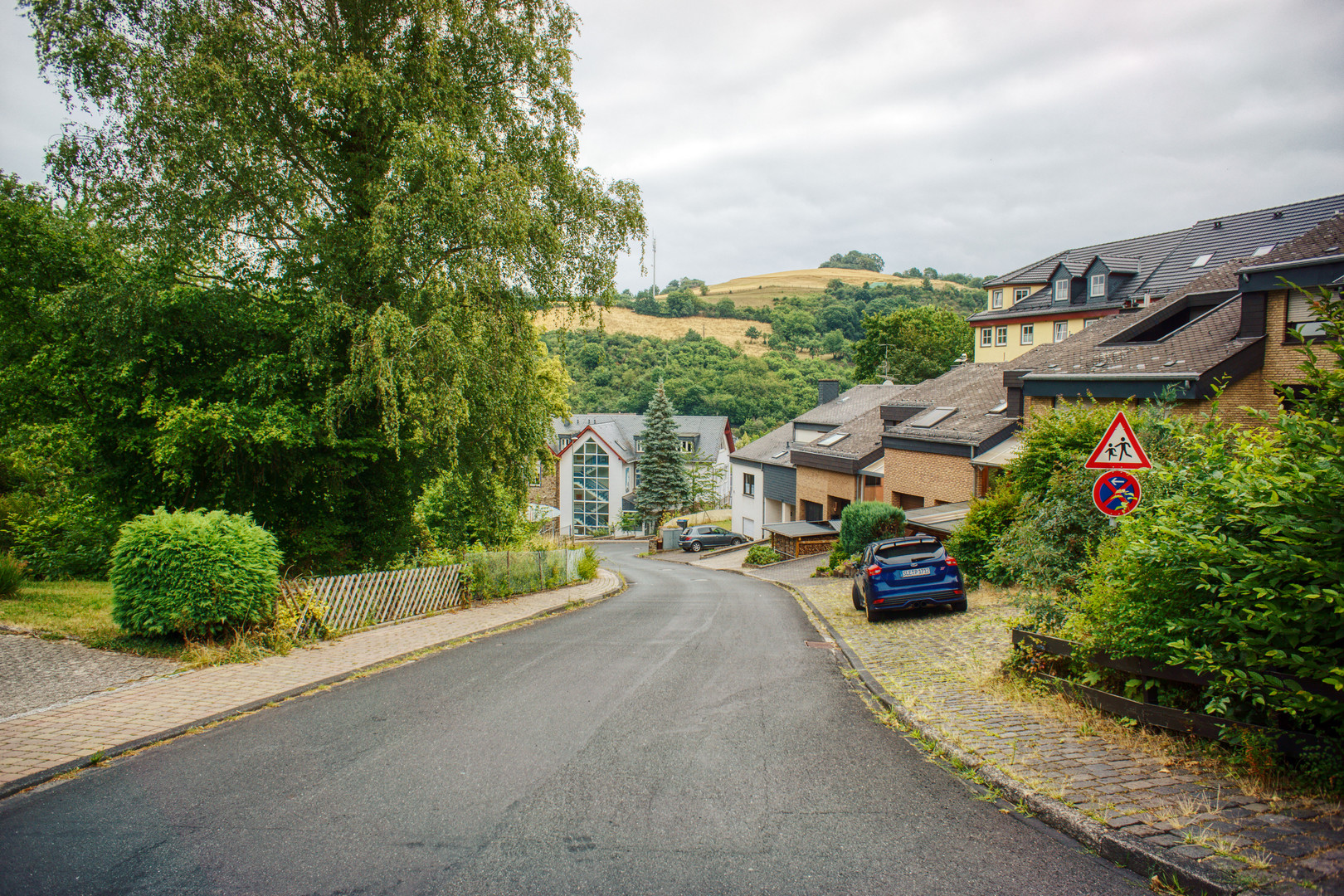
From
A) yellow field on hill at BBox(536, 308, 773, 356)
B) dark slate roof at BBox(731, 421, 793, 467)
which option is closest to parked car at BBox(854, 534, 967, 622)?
dark slate roof at BBox(731, 421, 793, 467)

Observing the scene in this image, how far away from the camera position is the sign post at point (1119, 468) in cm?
707

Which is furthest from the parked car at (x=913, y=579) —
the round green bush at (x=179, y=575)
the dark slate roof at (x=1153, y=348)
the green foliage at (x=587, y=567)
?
the green foliage at (x=587, y=567)

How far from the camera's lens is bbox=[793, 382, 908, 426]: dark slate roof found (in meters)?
39.9

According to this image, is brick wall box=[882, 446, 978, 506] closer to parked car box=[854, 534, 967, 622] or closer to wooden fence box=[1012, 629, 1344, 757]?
parked car box=[854, 534, 967, 622]

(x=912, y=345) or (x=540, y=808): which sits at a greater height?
(x=912, y=345)

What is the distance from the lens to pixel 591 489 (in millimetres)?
66688

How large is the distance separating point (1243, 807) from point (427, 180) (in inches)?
514

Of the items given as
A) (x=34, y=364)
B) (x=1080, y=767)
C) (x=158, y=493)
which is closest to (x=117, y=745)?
(x=1080, y=767)

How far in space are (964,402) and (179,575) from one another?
24.6 meters

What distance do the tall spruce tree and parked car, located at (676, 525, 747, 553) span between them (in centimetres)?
1222

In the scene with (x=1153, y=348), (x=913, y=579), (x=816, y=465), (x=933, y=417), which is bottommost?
(x=913, y=579)

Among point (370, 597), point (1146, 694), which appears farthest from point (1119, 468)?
point (370, 597)

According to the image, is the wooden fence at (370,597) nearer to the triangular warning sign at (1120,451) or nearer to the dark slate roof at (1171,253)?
the triangular warning sign at (1120,451)

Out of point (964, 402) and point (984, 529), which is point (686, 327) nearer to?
point (964, 402)
